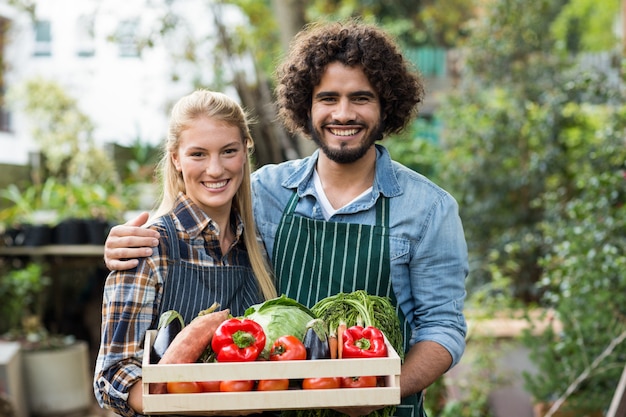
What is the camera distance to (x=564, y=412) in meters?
4.53

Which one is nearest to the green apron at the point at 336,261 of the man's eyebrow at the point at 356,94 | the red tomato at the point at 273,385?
the man's eyebrow at the point at 356,94

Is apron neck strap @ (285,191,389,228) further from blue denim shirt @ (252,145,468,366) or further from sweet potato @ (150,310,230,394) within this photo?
sweet potato @ (150,310,230,394)

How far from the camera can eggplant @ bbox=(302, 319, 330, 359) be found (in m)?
2.05

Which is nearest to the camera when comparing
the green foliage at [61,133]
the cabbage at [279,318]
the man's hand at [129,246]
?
the cabbage at [279,318]

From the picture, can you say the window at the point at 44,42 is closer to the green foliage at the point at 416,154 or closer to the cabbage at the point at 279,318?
the green foliage at the point at 416,154

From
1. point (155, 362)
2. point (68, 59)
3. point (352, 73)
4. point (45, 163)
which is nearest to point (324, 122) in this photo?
point (352, 73)

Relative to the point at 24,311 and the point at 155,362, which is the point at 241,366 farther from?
the point at 24,311

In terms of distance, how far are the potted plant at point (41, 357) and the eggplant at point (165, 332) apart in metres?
5.22

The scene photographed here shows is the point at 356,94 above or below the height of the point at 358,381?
above

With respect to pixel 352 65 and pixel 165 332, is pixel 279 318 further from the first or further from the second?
pixel 352 65

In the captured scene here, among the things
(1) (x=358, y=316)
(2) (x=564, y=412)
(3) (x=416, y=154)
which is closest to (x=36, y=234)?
(3) (x=416, y=154)

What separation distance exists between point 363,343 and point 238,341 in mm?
305

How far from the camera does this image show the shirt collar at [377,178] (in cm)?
272

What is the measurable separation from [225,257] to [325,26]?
895mm
